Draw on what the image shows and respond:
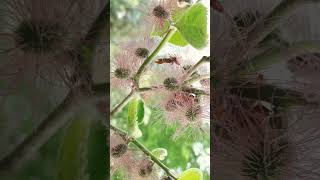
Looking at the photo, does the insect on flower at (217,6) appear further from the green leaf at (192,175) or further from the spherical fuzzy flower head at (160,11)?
the green leaf at (192,175)

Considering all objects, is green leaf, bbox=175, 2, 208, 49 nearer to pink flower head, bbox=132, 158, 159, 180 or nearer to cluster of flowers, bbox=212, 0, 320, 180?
cluster of flowers, bbox=212, 0, 320, 180

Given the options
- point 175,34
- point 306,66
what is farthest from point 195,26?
point 306,66

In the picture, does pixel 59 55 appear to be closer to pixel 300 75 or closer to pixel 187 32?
pixel 187 32

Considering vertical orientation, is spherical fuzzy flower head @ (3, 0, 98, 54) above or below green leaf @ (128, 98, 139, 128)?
above

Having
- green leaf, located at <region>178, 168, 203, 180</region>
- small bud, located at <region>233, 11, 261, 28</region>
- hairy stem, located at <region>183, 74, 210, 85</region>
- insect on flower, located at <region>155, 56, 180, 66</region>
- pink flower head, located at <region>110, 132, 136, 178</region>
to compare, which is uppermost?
small bud, located at <region>233, 11, 261, 28</region>

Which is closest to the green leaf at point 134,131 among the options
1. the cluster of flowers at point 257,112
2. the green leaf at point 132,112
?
the green leaf at point 132,112

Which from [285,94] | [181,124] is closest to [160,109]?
[181,124]

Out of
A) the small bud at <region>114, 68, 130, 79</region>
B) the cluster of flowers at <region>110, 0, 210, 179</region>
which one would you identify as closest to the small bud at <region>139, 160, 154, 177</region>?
the cluster of flowers at <region>110, 0, 210, 179</region>
